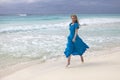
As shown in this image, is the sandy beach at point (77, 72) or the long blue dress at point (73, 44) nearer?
the sandy beach at point (77, 72)

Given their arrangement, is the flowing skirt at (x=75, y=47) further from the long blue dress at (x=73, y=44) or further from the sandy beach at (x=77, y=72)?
the sandy beach at (x=77, y=72)

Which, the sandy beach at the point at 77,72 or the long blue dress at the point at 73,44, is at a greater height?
the long blue dress at the point at 73,44

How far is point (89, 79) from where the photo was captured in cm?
691

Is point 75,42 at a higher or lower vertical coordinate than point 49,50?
higher

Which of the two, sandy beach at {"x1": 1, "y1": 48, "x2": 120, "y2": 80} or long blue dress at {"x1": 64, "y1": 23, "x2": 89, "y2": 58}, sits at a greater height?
long blue dress at {"x1": 64, "y1": 23, "x2": 89, "y2": 58}

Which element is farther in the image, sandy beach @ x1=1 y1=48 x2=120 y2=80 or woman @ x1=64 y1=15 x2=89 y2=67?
woman @ x1=64 y1=15 x2=89 y2=67

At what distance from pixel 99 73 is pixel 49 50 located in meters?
6.07

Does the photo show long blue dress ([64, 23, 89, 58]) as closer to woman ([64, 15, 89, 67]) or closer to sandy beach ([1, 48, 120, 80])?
woman ([64, 15, 89, 67])

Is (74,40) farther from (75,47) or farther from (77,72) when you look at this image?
(77,72)

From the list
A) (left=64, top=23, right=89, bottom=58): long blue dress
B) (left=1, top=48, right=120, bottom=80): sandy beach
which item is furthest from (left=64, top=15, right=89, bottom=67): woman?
(left=1, top=48, right=120, bottom=80): sandy beach

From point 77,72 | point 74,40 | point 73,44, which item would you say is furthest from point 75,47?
point 77,72

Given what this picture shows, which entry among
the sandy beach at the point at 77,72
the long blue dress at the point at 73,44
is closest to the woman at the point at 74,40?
the long blue dress at the point at 73,44

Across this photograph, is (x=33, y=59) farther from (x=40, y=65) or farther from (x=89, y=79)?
(x=89, y=79)

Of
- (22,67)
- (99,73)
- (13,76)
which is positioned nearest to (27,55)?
(22,67)
